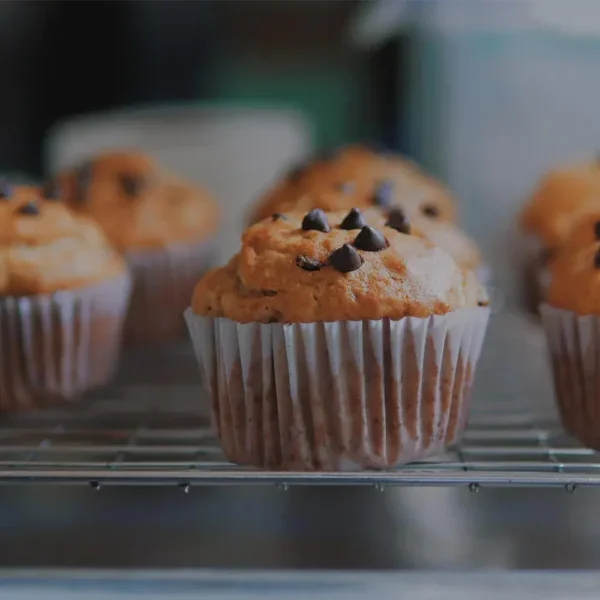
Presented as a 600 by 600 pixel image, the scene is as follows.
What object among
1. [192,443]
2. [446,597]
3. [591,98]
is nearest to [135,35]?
[591,98]

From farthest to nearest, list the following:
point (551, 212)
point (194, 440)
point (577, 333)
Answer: point (551, 212), point (194, 440), point (577, 333)

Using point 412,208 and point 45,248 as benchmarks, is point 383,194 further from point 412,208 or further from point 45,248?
point 45,248

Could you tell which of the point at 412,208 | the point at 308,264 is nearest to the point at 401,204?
the point at 412,208

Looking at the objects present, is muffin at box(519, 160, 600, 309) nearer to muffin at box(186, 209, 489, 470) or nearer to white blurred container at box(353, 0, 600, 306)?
white blurred container at box(353, 0, 600, 306)

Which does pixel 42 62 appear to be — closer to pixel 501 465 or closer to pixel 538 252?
pixel 538 252

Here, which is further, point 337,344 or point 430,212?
point 430,212

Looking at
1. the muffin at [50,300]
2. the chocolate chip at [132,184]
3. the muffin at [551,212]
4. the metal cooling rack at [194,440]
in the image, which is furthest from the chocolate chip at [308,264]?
the chocolate chip at [132,184]
